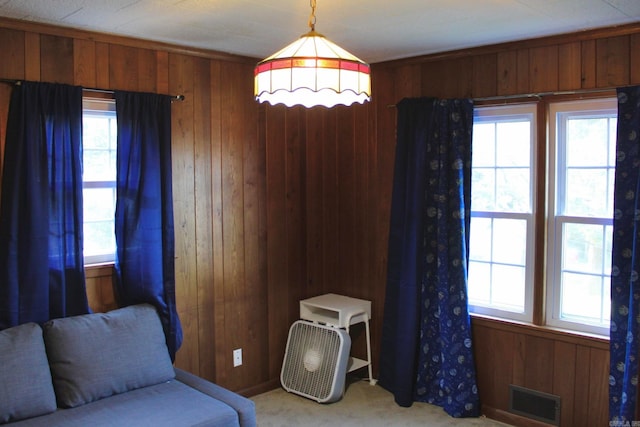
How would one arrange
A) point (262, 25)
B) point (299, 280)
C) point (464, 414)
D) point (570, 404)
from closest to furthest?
point (262, 25) → point (570, 404) → point (464, 414) → point (299, 280)

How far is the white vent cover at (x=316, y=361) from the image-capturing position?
13.3ft

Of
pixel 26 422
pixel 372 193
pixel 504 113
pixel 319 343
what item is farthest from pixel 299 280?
pixel 26 422

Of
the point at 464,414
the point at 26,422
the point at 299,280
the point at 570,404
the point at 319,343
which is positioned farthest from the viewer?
the point at 299,280

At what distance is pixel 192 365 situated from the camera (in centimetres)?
391

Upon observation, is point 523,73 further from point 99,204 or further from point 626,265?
point 99,204

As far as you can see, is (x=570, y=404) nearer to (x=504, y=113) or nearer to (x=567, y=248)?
(x=567, y=248)

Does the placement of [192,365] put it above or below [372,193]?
below

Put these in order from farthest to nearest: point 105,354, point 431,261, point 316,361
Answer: point 316,361 → point 431,261 → point 105,354

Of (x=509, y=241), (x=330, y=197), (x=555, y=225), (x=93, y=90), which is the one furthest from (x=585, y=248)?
(x=93, y=90)

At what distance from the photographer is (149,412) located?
292cm

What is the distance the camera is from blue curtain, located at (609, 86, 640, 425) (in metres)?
3.16

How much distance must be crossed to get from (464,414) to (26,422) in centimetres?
253

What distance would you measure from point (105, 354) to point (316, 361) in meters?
1.52

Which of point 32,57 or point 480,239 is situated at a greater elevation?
point 32,57
